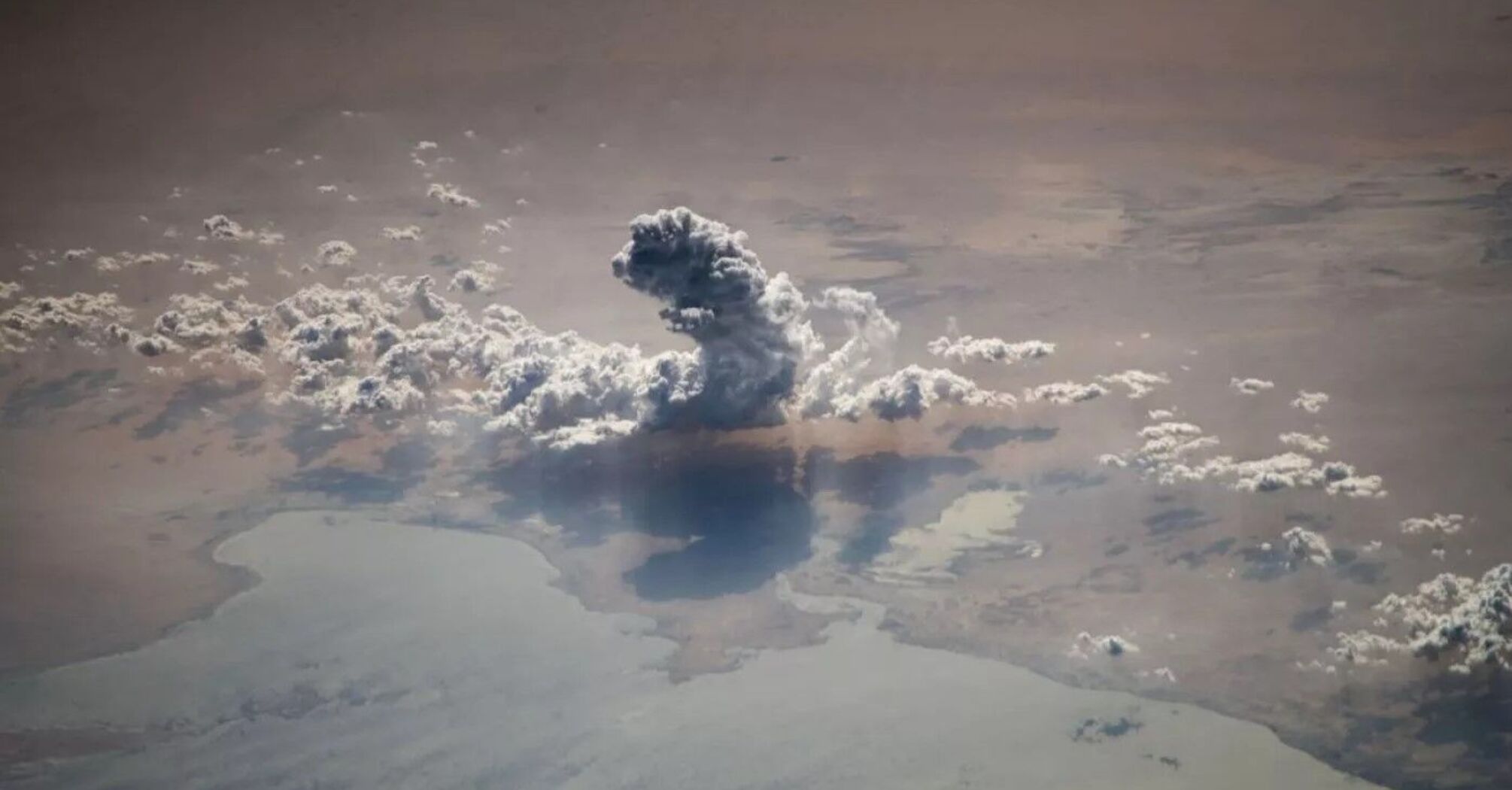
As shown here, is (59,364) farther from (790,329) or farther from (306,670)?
(790,329)

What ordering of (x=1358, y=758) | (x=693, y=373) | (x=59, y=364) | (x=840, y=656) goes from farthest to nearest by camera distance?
(x=59, y=364), (x=693, y=373), (x=840, y=656), (x=1358, y=758)

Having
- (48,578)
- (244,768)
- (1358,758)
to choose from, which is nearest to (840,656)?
(1358,758)

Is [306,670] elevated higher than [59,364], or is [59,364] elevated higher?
[59,364]

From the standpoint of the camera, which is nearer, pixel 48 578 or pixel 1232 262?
pixel 48 578

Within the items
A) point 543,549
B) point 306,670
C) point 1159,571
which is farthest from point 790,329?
point 306,670

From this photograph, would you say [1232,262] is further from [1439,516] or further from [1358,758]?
[1358,758]

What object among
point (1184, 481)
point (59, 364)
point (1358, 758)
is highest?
point (59, 364)

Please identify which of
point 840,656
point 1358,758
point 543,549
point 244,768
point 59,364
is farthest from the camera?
point 59,364
